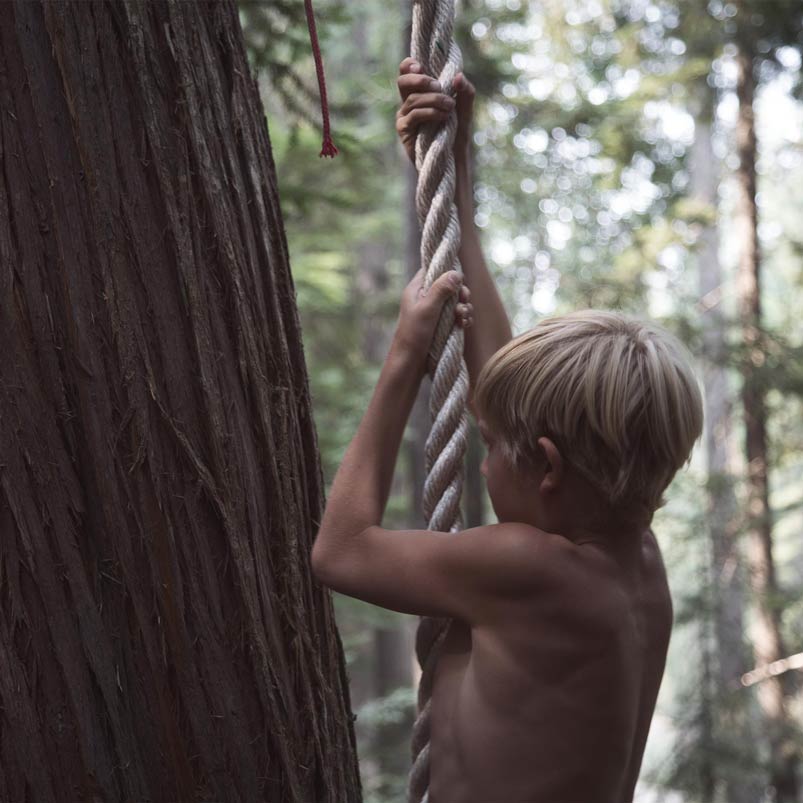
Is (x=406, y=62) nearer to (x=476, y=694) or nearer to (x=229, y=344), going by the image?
(x=229, y=344)

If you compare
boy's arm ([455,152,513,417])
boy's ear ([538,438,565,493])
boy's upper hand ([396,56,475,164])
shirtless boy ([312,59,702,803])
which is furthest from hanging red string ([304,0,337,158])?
boy's ear ([538,438,565,493])

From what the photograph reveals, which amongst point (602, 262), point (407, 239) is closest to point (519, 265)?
point (602, 262)

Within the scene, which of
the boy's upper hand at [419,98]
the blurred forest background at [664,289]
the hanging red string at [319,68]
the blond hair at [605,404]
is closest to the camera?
the blond hair at [605,404]

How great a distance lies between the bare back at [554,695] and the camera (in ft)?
4.67

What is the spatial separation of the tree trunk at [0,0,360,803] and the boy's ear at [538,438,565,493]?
44cm

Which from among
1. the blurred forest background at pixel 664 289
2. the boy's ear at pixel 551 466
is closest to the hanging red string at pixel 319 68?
the boy's ear at pixel 551 466

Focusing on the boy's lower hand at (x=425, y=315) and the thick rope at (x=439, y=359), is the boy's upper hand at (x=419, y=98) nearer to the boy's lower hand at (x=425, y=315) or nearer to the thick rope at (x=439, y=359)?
the thick rope at (x=439, y=359)

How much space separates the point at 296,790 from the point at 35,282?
0.88 metres

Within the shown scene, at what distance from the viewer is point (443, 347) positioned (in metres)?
1.62

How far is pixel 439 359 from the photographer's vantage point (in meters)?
1.61

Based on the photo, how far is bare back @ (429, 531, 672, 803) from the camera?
1.42 meters

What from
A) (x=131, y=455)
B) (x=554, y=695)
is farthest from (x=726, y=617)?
(x=131, y=455)

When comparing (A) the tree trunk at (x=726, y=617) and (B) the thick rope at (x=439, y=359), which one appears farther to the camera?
(A) the tree trunk at (x=726, y=617)

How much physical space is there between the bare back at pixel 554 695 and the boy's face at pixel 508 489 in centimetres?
9
